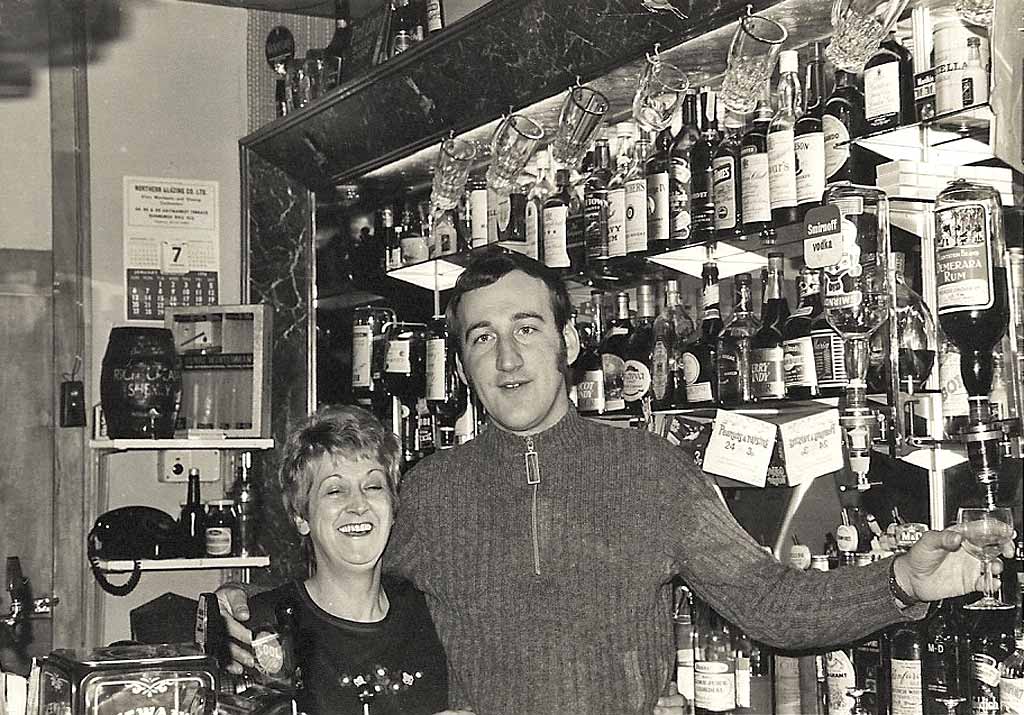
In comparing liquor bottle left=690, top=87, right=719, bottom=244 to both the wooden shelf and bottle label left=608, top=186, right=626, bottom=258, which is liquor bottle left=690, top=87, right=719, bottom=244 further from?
the wooden shelf

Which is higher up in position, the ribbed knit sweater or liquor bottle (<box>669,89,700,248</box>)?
liquor bottle (<box>669,89,700,248</box>)

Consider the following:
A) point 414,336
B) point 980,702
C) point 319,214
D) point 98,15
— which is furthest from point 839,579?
point 98,15

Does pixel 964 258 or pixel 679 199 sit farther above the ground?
pixel 679 199

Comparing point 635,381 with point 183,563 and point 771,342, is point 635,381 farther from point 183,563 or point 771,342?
point 183,563

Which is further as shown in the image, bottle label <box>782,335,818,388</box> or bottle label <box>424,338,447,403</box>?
bottle label <box>424,338,447,403</box>

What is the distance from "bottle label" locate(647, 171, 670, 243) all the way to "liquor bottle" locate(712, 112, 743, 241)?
167 mm

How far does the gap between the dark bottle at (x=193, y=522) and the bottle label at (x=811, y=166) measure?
261 centimetres

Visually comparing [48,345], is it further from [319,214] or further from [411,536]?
[411,536]

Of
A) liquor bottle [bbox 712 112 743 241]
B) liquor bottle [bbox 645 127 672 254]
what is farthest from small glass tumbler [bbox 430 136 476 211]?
liquor bottle [bbox 712 112 743 241]

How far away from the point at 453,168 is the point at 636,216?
2.38 feet

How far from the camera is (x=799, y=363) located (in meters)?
2.72

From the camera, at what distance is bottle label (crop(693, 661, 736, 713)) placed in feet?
9.48

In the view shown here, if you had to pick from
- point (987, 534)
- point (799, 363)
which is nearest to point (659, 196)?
point (799, 363)

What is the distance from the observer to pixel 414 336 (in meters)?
4.16
